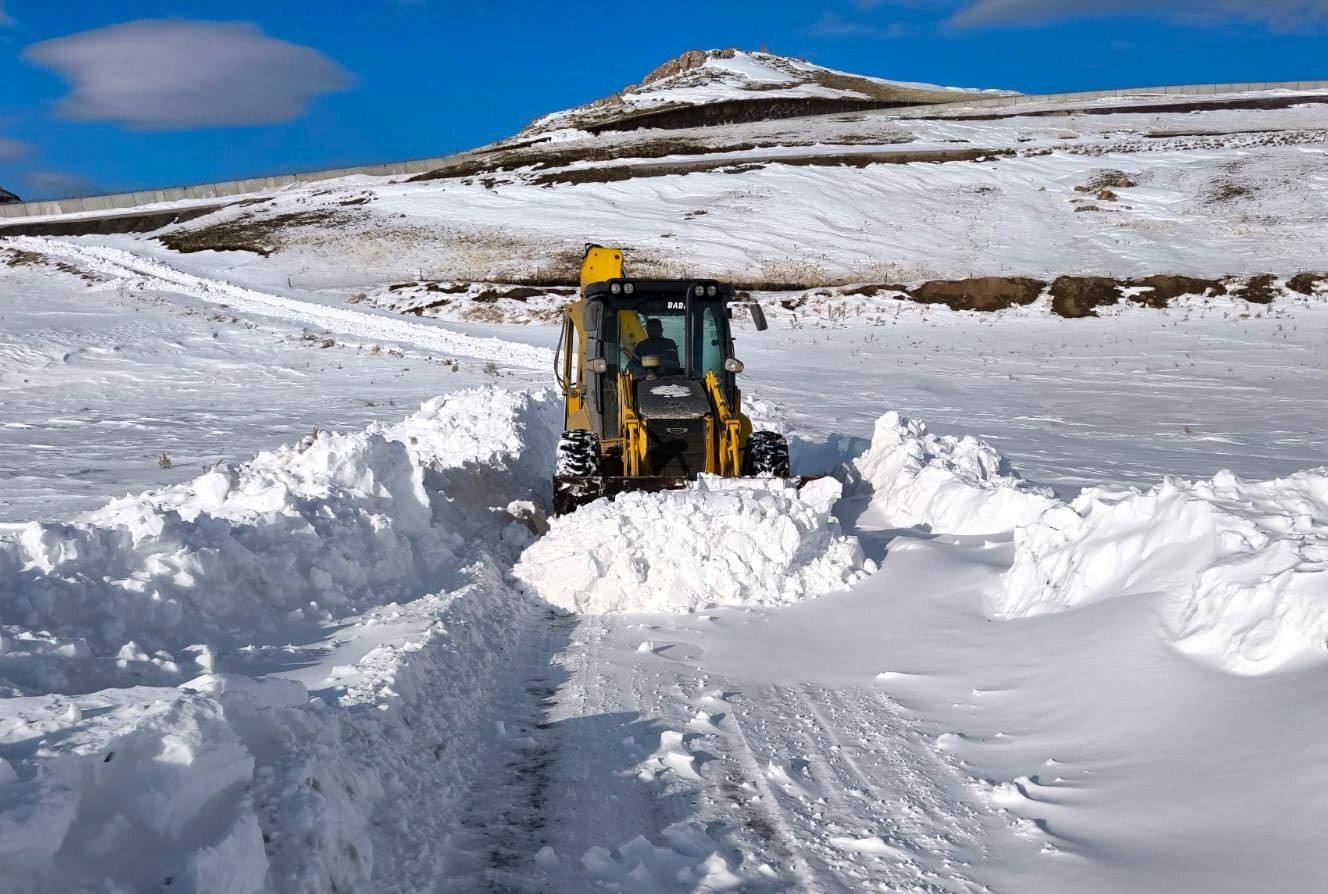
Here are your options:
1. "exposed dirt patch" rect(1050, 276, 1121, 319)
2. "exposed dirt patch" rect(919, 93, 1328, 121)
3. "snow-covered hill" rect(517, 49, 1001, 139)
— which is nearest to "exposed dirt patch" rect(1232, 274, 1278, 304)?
"exposed dirt patch" rect(1050, 276, 1121, 319)

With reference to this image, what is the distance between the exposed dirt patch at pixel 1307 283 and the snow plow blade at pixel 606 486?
25.4 m

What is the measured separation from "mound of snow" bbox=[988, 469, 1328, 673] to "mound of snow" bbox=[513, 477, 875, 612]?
151 cm

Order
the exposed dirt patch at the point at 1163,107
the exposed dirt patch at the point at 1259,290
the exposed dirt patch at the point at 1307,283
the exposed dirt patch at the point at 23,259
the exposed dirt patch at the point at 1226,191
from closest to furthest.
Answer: the exposed dirt patch at the point at 1259,290, the exposed dirt patch at the point at 1307,283, the exposed dirt patch at the point at 23,259, the exposed dirt patch at the point at 1226,191, the exposed dirt patch at the point at 1163,107

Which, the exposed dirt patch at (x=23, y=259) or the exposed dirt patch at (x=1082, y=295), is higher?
the exposed dirt patch at (x=23, y=259)

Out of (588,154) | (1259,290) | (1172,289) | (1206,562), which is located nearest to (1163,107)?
(588,154)

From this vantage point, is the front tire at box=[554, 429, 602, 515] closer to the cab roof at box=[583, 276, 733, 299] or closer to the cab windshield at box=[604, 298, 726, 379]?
the cab windshield at box=[604, 298, 726, 379]

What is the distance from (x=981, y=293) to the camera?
1168 inches

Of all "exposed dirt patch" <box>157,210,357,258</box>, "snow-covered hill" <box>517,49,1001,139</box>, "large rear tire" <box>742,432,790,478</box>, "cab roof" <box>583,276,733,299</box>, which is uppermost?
"snow-covered hill" <box>517,49,1001,139</box>

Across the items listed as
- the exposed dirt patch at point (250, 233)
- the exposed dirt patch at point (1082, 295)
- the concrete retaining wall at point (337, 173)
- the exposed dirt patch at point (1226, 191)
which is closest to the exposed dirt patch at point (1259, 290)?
the exposed dirt patch at point (1082, 295)

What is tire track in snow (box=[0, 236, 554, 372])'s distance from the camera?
24.5 metres

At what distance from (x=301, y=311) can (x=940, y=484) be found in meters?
24.6

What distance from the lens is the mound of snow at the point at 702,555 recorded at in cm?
763

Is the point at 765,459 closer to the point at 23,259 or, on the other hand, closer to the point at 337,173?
the point at 23,259

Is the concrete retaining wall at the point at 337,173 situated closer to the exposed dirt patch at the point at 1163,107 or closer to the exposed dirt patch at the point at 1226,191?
the exposed dirt patch at the point at 1163,107
